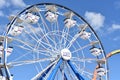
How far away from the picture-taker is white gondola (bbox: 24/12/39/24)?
1194 inches

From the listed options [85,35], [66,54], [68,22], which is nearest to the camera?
[66,54]

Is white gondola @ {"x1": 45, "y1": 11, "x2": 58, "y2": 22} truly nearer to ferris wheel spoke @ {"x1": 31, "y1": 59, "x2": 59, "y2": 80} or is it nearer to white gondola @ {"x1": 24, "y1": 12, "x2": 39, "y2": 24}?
white gondola @ {"x1": 24, "y1": 12, "x2": 39, "y2": 24}

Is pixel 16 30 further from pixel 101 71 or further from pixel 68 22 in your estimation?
pixel 101 71

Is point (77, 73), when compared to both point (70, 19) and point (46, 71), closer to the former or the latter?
point (46, 71)

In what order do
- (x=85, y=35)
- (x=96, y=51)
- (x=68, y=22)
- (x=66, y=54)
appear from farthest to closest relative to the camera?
(x=85, y=35) < (x=96, y=51) < (x=68, y=22) < (x=66, y=54)

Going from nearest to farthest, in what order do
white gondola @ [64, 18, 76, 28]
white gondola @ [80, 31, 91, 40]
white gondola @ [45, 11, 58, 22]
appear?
1. white gondola @ [45, 11, 58, 22]
2. white gondola @ [64, 18, 76, 28]
3. white gondola @ [80, 31, 91, 40]

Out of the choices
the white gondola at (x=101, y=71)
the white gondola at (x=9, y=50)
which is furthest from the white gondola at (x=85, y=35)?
the white gondola at (x=9, y=50)

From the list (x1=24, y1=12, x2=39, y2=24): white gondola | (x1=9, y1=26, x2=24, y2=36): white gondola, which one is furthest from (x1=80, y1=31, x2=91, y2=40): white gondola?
(x1=9, y1=26, x2=24, y2=36): white gondola

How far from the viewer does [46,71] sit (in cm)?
2995

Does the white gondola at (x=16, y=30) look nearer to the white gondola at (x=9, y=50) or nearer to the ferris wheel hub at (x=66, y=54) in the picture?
the white gondola at (x=9, y=50)

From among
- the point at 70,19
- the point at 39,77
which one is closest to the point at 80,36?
the point at 70,19

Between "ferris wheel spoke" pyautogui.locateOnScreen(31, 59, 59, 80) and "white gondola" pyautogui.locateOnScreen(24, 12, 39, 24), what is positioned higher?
Result: "white gondola" pyautogui.locateOnScreen(24, 12, 39, 24)

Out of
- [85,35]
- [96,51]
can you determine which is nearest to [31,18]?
[85,35]

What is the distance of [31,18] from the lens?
30656 millimetres
